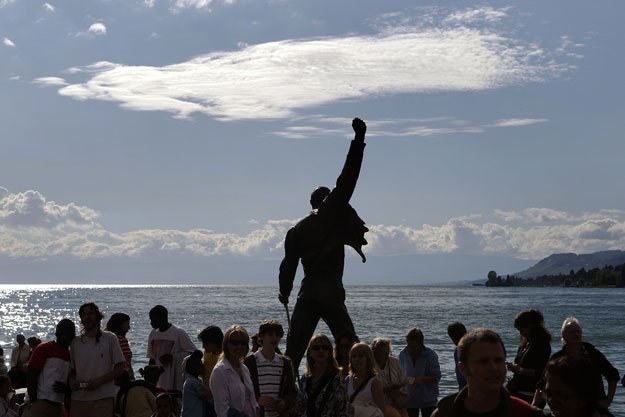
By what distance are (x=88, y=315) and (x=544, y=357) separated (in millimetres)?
4108

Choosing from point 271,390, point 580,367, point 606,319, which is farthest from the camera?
A: point 606,319

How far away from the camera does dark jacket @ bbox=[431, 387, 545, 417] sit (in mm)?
4496

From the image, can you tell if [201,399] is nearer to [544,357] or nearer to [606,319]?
[544,357]

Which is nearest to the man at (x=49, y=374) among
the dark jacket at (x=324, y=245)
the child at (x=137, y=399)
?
the child at (x=137, y=399)

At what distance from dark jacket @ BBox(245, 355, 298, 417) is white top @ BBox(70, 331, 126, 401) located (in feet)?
5.10

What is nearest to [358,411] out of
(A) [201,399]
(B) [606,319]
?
(A) [201,399]

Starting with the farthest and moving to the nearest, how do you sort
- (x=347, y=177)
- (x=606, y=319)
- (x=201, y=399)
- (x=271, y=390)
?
(x=606, y=319) < (x=347, y=177) < (x=201, y=399) < (x=271, y=390)

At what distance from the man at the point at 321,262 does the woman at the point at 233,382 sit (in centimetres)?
311

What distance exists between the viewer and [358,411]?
7750 mm

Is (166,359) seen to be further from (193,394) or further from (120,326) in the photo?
(193,394)

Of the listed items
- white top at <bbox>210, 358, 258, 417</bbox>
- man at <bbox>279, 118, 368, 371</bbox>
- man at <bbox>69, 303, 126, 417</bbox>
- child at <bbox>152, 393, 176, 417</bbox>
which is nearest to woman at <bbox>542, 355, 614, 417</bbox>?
white top at <bbox>210, 358, 258, 417</bbox>

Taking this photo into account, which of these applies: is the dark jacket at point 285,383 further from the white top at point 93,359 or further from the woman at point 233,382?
the white top at point 93,359

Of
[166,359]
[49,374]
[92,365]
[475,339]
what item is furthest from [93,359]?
[475,339]

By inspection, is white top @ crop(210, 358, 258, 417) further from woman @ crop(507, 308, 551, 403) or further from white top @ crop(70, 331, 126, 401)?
woman @ crop(507, 308, 551, 403)
